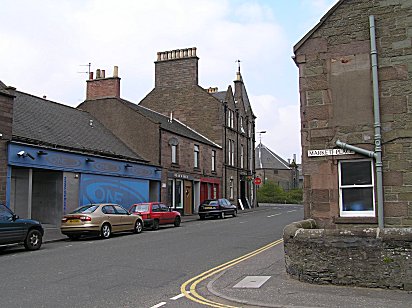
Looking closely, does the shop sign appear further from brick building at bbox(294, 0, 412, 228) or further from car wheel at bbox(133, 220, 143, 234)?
car wheel at bbox(133, 220, 143, 234)

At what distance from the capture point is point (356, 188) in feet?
37.4

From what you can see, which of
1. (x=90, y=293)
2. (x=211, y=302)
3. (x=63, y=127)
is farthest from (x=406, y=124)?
(x=63, y=127)

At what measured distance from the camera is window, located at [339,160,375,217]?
11.2 m

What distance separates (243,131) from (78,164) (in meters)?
28.0

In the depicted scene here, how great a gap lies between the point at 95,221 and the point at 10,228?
14.2 ft

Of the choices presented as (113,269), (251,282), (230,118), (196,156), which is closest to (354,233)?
(251,282)

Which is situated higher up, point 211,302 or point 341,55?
point 341,55

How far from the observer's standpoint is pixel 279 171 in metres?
92.7

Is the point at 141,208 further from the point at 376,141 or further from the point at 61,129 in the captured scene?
the point at 376,141

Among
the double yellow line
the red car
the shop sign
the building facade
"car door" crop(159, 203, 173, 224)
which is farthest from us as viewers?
"car door" crop(159, 203, 173, 224)

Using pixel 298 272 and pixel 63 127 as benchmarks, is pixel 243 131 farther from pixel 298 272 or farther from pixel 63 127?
pixel 298 272

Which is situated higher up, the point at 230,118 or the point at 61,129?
the point at 230,118

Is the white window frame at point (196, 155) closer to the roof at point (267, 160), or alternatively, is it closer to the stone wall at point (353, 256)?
the stone wall at point (353, 256)

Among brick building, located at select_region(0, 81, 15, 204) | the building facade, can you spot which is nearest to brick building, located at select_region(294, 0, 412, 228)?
brick building, located at select_region(0, 81, 15, 204)
